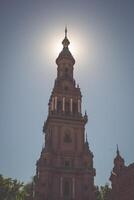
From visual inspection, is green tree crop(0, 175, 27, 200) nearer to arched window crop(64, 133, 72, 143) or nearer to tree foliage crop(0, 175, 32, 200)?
tree foliage crop(0, 175, 32, 200)

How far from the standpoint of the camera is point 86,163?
5859cm

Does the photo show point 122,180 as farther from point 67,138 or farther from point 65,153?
point 67,138

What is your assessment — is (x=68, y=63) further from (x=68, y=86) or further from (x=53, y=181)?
(x=53, y=181)

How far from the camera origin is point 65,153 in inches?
2351

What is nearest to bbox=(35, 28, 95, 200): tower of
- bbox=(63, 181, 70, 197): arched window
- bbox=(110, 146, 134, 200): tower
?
bbox=(63, 181, 70, 197): arched window

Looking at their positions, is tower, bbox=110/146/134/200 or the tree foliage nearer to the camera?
tower, bbox=110/146/134/200

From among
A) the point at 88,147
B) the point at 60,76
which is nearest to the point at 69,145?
the point at 88,147

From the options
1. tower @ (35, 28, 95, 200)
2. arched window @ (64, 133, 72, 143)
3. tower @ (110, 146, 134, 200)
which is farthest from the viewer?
arched window @ (64, 133, 72, 143)

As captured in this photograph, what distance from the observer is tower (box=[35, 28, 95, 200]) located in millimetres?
55812

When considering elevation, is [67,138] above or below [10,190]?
above

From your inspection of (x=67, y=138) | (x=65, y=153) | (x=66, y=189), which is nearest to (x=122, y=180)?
(x=66, y=189)

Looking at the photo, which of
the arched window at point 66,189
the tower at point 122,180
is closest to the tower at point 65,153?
the arched window at point 66,189

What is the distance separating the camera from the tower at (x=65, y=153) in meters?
55.8

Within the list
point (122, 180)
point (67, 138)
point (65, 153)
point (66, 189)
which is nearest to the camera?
point (122, 180)
